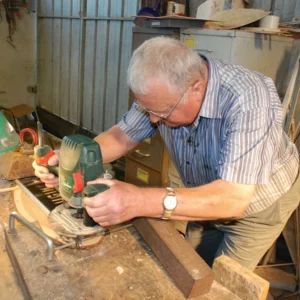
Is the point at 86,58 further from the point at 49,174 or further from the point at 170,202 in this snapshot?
the point at 170,202

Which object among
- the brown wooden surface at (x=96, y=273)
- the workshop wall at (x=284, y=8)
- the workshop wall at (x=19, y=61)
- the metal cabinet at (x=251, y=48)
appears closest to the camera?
the brown wooden surface at (x=96, y=273)

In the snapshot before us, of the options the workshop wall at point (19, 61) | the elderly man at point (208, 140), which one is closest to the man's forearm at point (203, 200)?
the elderly man at point (208, 140)

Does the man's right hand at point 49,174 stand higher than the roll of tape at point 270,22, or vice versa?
the roll of tape at point 270,22

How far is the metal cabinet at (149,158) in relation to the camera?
9.21 feet

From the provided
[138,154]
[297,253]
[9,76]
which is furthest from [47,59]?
[297,253]

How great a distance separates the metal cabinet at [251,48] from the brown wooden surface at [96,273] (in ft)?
4.90

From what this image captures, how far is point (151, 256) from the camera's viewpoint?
1203 mm

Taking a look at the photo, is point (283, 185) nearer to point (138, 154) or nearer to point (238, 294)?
point (238, 294)

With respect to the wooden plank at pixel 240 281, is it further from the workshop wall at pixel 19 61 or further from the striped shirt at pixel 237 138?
the workshop wall at pixel 19 61

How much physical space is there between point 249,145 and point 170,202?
305mm

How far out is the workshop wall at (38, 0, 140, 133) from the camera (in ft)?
13.4

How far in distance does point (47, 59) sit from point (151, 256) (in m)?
5.06

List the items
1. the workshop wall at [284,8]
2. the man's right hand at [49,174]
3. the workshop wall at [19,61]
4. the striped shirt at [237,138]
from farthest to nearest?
1. the workshop wall at [19,61]
2. the workshop wall at [284,8]
3. the man's right hand at [49,174]
4. the striped shirt at [237,138]

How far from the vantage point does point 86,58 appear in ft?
15.4
